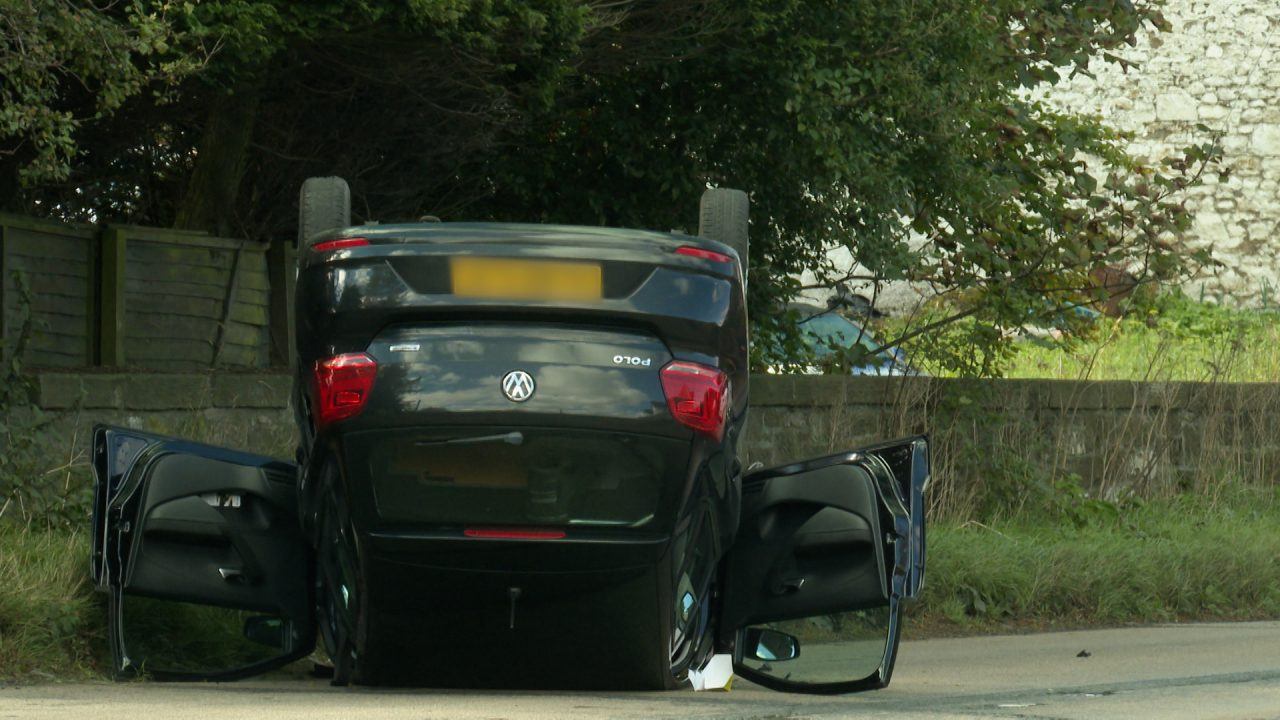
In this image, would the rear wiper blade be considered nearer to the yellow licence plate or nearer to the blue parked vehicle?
the yellow licence plate

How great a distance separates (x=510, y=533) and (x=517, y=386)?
1.46ft

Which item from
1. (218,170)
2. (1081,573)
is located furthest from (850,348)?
(218,170)

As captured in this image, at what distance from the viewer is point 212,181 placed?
1316cm

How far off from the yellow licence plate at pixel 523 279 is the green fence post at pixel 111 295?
7335 millimetres

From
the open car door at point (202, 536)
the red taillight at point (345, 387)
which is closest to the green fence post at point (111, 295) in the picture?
the open car door at point (202, 536)

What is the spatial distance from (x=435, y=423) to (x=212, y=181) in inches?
337

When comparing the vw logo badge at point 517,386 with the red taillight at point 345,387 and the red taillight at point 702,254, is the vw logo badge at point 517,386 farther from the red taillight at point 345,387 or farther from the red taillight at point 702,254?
the red taillight at point 702,254

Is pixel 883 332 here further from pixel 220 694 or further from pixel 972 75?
pixel 220 694

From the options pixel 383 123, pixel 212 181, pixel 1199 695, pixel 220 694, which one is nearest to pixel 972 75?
pixel 383 123

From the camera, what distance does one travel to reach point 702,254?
18.2ft

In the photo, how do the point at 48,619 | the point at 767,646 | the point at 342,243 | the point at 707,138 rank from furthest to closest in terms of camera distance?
1. the point at 707,138
2. the point at 48,619
3. the point at 767,646
4. the point at 342,243

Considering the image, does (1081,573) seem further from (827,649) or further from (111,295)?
(111,295)

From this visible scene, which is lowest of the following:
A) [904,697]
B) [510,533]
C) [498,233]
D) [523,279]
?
[904,697]

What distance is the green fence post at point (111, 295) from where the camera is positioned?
12.0 m
